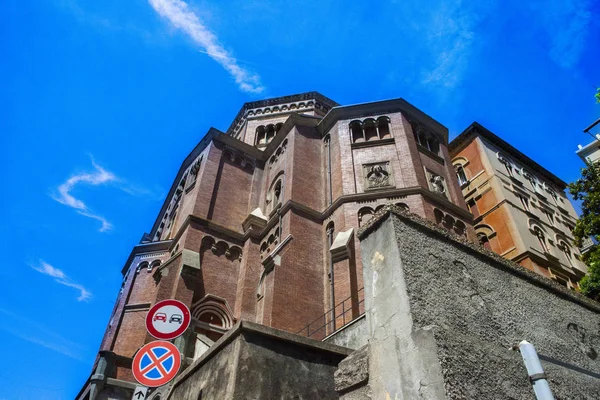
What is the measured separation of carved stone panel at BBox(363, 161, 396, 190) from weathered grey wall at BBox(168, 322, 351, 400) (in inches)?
475

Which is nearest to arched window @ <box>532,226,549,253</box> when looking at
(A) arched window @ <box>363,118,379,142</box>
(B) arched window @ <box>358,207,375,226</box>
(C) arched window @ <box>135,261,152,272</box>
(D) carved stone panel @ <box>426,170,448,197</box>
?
(D) carved stone panel @ <box>426,170,448,197</box>

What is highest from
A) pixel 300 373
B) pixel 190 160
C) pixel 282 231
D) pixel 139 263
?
pixel 190 160

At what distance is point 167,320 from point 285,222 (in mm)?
10055

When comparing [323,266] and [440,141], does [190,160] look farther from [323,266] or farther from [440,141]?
[440,141]

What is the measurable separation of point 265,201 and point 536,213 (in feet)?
60.1

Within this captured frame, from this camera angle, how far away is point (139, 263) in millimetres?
22438

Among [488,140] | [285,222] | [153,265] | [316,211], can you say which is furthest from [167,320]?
[488,140]

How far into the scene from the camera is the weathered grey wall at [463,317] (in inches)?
127

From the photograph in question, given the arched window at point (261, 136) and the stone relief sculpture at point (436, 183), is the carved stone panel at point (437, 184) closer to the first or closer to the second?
the stone relief sculpture at point (436, 183)

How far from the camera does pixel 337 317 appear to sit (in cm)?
1389

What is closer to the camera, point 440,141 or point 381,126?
point 381,126

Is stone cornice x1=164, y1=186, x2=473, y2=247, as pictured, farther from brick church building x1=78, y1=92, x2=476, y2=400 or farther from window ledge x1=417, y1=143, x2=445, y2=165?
window ledge x1=417, y1=143, x2=445, y2=165

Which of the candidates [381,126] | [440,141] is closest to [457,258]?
[381,126]

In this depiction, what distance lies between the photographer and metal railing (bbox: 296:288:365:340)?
13.4m
